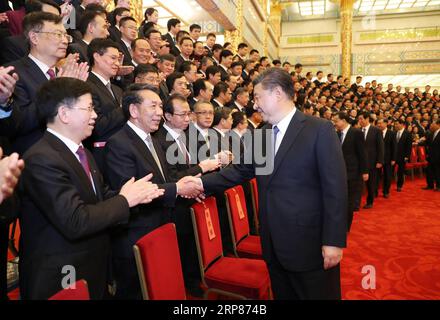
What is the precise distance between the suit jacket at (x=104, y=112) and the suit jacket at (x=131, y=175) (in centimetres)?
36

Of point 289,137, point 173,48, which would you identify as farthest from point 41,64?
point 173,48

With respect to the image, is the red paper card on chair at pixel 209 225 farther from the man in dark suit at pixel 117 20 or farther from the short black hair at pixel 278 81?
the man in dark suit at pixel 117 20

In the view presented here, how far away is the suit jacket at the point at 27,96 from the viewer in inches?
80.5

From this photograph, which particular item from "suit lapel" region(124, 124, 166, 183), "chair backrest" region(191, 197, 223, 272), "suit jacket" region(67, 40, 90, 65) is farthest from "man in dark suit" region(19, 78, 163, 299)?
"suit jacket" region(67, 40, 90, 65)

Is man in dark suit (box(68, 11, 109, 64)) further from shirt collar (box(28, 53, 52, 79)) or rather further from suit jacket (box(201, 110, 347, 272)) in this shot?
suit jacket (box(201, 110, 347, 272))

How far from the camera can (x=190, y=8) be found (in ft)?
33.8

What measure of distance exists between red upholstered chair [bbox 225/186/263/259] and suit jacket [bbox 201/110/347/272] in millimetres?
899

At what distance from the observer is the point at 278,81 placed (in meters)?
1.80

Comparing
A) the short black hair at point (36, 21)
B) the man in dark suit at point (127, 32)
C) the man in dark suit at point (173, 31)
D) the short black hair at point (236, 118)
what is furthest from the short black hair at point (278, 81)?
the man in dark suit at point (173, 31)

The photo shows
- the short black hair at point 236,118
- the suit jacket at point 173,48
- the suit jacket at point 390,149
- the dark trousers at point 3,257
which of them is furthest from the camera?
the suit jacket at point 390,149

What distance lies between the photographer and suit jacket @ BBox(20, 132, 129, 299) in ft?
4.72

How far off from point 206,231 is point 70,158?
103 centimetres

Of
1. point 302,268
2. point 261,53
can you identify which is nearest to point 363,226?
point 302,268

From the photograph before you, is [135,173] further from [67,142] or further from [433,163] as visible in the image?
[433,163]
